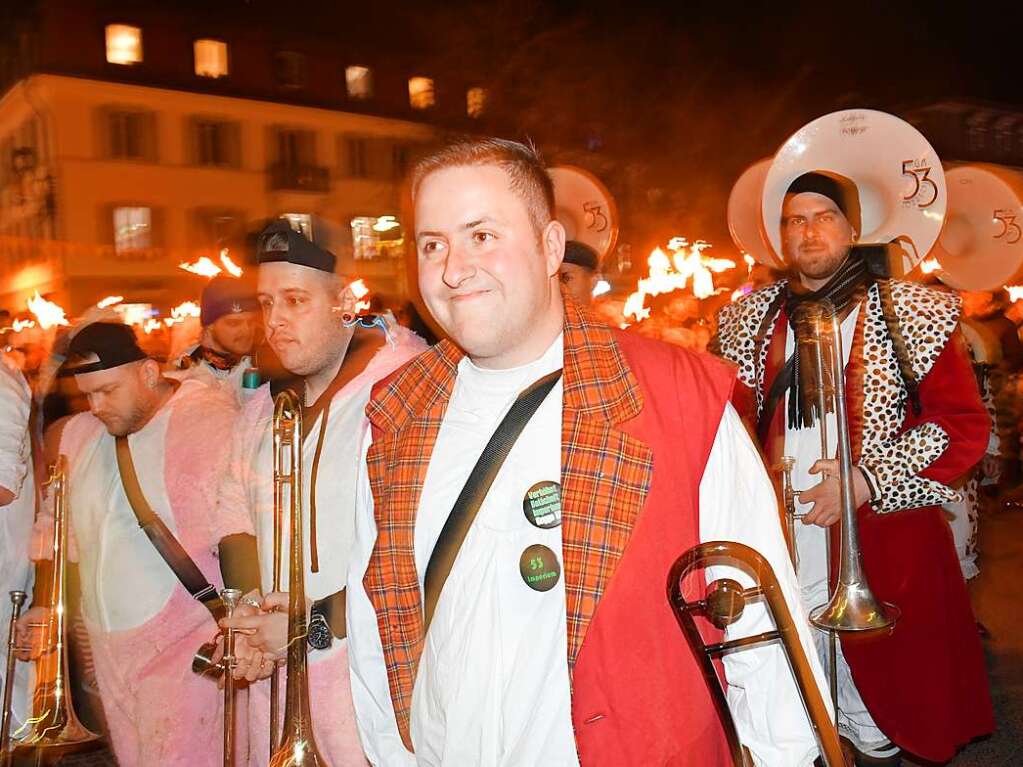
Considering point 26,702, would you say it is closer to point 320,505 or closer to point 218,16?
point 320,505

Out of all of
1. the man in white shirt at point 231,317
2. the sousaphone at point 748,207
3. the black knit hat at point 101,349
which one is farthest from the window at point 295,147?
the black knit hat at point 101,349

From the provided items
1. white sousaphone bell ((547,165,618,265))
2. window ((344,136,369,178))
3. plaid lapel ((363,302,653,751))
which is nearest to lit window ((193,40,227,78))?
window ((344,136,369,178))

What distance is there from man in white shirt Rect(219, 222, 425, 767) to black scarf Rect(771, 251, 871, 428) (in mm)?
1616

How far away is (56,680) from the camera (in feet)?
12.8

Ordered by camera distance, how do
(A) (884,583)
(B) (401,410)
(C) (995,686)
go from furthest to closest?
1. (C) (995,686)
2. (A) (884,583)
3. (B) (401,410)

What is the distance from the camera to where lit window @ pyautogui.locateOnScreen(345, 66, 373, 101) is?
3566cm

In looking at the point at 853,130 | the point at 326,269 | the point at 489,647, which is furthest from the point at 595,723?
the point at 853,130

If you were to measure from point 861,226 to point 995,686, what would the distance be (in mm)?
3239

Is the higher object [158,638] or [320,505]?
[320,505]

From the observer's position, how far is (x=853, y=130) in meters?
4.40

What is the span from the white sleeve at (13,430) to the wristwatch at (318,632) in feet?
5.80

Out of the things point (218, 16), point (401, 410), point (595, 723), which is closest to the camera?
point (595, 723)

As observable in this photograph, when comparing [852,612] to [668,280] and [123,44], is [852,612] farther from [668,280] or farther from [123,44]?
[123,44]

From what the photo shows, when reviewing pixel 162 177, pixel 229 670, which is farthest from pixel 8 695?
pixel 162 177
